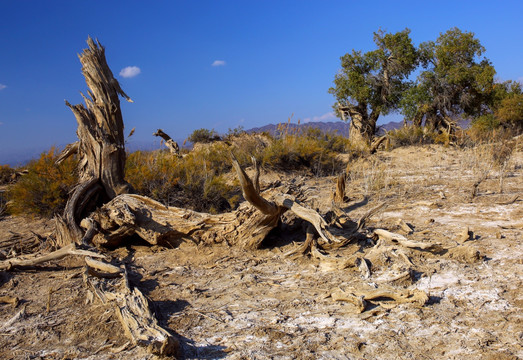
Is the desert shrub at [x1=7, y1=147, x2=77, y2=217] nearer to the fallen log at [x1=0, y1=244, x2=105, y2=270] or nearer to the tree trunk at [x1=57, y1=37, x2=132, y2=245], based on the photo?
the tree trunk at [x1=57, y1=37, x2=132, y2=245]

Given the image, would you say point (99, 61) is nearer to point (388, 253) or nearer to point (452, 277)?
point (388, 253)

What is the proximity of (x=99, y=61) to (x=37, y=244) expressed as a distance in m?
2.88

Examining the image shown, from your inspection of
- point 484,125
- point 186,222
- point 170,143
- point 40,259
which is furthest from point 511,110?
point 40,259

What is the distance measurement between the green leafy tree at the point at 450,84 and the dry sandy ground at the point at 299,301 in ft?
34.4

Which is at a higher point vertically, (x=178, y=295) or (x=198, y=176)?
(x=198, y=176)

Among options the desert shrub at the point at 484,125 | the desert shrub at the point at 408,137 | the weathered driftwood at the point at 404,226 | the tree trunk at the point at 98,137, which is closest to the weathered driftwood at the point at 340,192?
the weathered driftwood at the point at 404,226

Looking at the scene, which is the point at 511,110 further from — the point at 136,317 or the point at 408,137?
the point at 136,317

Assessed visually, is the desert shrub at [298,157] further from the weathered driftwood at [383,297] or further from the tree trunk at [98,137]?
the weathered driftwood at [383,297]

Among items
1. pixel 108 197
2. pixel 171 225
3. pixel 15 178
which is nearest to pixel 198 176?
pixel 108 197

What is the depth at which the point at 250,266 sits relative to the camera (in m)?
4.66

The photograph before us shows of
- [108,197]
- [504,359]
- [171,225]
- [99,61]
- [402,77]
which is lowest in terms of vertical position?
[504,359]

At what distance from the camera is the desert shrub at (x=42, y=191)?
7102 millimetres

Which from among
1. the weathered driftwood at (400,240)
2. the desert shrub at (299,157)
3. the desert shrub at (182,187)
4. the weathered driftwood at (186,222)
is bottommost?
the weathered driftwood at (400,240)

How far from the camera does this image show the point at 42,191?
7.18 meters
